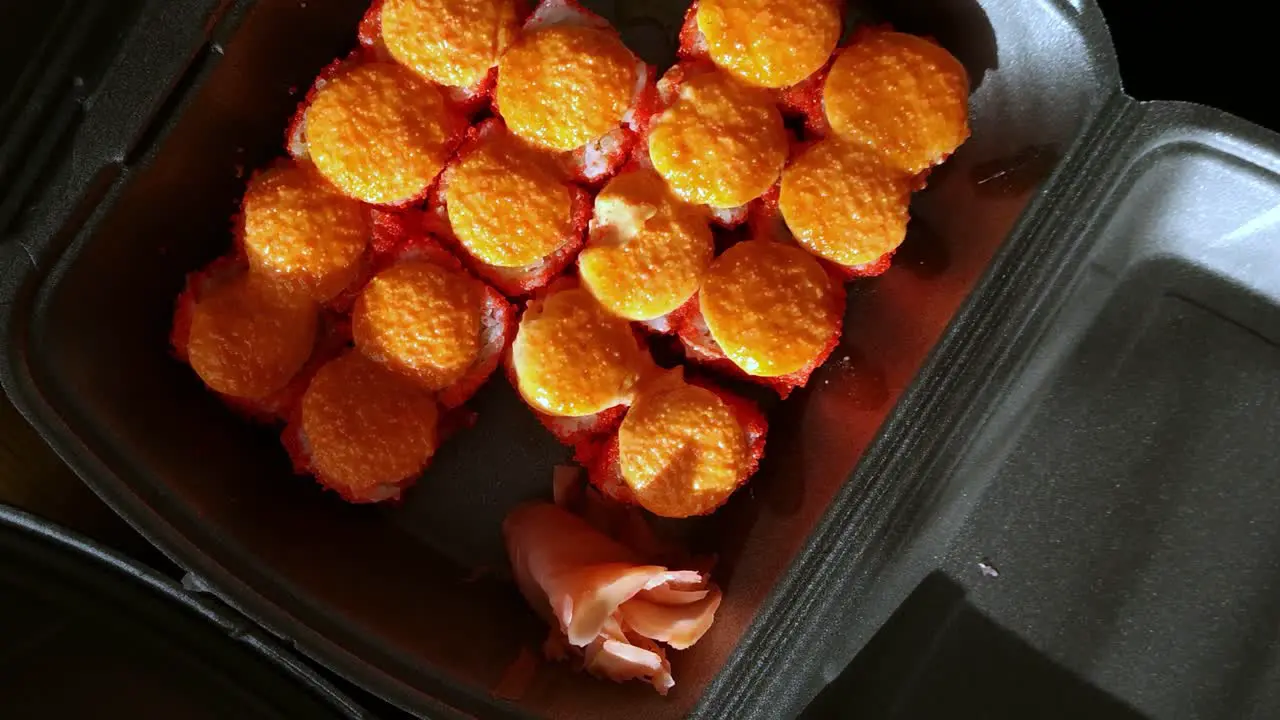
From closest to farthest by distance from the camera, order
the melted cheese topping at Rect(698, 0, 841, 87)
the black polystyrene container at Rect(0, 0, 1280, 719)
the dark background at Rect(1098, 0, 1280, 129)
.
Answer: the black polystyrene container at Rect(0, 0, 1280, 719), the melted cheese topping at Rect(698, 0, 841, 87), the dark background at Rect(1098, 0, 1280, 129)

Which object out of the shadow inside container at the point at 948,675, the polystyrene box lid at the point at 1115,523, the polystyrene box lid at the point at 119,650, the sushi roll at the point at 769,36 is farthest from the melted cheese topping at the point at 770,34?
the polystyrene box lid at the point at 119,650

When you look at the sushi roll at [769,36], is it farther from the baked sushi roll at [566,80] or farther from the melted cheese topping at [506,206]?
the melted cheese topping at [506,206]

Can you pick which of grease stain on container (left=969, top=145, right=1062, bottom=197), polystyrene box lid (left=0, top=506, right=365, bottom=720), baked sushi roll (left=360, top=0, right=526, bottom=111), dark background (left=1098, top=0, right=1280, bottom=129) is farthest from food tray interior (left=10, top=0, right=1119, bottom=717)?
dark background (left=1098, top=0, right=1280, bottom=129)

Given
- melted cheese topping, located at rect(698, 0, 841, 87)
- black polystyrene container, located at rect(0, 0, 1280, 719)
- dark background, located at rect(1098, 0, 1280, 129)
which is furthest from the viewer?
dark background, located at rect(1098, 0, 1280, 129)

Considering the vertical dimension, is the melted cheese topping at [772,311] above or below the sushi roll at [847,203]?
below

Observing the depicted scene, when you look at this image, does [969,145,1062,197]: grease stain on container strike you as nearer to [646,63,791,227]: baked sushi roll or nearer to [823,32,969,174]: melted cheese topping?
[823,32,969,174]: melted cheese topping

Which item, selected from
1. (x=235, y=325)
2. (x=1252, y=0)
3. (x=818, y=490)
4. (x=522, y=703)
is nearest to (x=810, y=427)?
(x=818, y=490)
